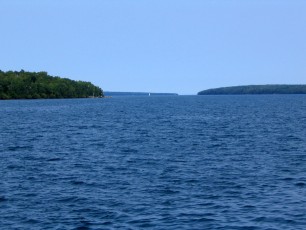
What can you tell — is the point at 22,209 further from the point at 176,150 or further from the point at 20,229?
A: the point at 176,150

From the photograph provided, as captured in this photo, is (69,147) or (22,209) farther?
(69,147)

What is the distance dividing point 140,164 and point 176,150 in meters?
9.66

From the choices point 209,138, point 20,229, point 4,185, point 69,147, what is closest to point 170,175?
point 4,185

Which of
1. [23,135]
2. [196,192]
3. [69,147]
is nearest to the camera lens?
[196,192]

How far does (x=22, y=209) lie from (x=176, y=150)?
81.1ft

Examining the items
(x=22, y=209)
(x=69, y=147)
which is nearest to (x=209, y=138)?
(x=69, y=147)

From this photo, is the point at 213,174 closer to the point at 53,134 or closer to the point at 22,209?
the point at 22,209

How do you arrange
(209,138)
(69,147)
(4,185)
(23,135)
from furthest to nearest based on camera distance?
(23,135)
(209,138)
(69,147)
(4,185)

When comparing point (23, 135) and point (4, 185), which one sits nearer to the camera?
point (4, 185)

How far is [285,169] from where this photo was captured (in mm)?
37031

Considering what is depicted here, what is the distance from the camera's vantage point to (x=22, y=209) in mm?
26297

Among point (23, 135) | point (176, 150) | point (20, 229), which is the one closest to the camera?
point (20, 229)

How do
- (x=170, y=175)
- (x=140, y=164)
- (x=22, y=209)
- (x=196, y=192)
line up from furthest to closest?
(x=140, y=164), (x=170, y=175), (x=196, y=192), (x=22, y=209)

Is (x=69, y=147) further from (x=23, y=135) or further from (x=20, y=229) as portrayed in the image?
(x=20, y=229)
